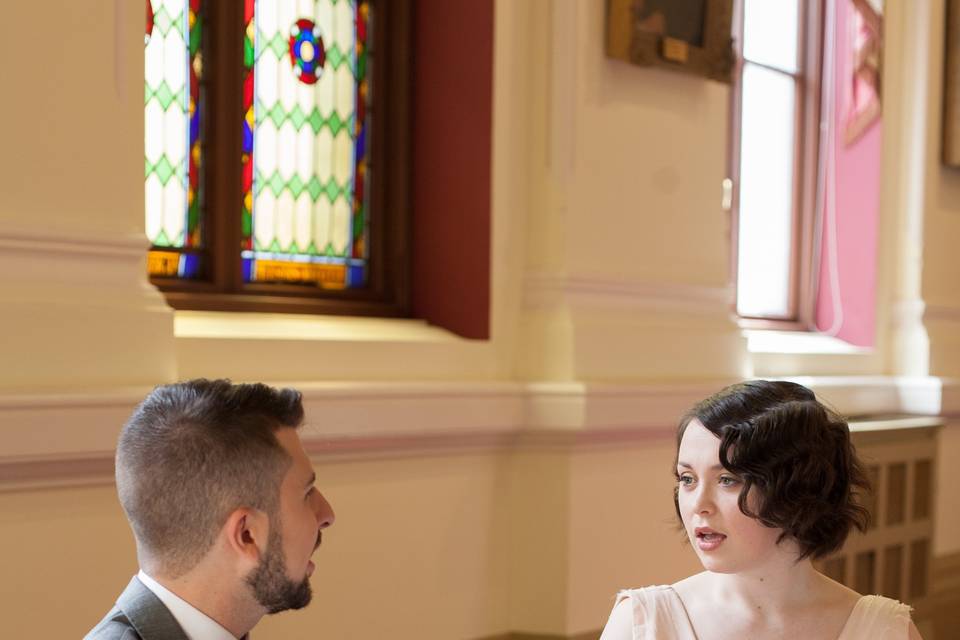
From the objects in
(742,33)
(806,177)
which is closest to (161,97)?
(742,33)

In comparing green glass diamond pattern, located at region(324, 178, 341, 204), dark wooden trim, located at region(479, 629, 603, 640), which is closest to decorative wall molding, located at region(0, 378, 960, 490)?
dark wooden trim, located at region(479, 629, 603, 640)

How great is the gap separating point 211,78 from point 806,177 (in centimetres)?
420

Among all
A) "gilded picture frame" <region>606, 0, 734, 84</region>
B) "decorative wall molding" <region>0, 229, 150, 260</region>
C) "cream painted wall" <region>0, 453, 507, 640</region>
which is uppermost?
"gilded picture frame" <region>606, 0, 734, 84</region>

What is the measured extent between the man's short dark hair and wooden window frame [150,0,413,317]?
221 cm

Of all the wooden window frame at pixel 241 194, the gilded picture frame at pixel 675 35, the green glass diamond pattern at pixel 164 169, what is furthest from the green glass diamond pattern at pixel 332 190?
the gilded picture frame at pixel 675 35

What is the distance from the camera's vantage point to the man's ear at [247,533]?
218cm

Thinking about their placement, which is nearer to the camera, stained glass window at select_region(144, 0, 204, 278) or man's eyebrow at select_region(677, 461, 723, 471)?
man's eyebrow at select_region(677, 461, 723, 471)

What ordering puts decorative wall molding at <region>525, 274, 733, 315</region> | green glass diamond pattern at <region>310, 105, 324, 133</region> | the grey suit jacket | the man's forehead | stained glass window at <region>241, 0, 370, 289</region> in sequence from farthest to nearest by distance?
decorative wall molding at <region>525, 274, 733, 315</region>, green glass diamond pattern at <region>310, 105, 324, 133</region>, stained glass window at <region>241, 0, 370, 289</region>, the man's forehead, the grey suit jacket

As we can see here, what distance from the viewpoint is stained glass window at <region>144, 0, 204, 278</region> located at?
4.38 metres

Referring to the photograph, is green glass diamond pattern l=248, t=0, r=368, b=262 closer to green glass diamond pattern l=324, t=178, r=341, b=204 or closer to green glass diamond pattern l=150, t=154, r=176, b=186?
green glass diamond pattern l=324, t=178, r=341, b=204

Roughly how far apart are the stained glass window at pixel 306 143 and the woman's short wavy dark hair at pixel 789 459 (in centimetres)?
254

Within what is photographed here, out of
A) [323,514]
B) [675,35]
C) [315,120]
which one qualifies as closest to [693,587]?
[323,514]

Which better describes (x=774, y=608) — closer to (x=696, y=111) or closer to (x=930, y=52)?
(x=696, y=111)

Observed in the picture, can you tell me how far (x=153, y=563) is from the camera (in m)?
2.16
